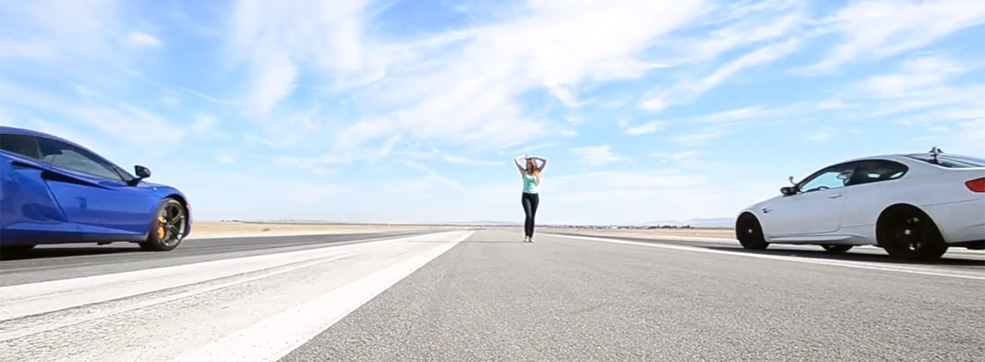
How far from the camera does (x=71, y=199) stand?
5.90 metres

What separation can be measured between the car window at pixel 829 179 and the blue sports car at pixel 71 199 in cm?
949

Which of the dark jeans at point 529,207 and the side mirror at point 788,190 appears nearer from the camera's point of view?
the side mirror at point 788,190

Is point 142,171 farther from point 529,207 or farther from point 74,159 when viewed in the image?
point 529,207

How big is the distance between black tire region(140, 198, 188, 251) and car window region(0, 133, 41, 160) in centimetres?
166

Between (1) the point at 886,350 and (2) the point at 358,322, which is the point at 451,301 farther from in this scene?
(1) the point at 886,350

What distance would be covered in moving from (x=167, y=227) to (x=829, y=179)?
9.63 meters

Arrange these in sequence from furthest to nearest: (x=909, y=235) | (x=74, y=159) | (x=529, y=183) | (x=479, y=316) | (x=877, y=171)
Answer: (x=529, y=183)
(x=877, y=171)
(x=909, y=235)
(x=74, y=159)
(x=479, y=316)

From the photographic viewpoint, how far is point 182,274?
417cm

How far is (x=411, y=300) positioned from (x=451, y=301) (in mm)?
231

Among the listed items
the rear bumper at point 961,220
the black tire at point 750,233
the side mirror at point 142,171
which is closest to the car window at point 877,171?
the rear bumper at point 961,220

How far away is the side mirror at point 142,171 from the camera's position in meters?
6.83

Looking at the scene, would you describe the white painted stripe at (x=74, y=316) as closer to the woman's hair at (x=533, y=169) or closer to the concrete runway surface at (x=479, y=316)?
the concrete runway surface at (x=479, y=316)

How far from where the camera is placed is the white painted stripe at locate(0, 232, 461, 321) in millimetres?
2672

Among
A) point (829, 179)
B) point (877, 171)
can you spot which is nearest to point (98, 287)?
point (877, 171)
